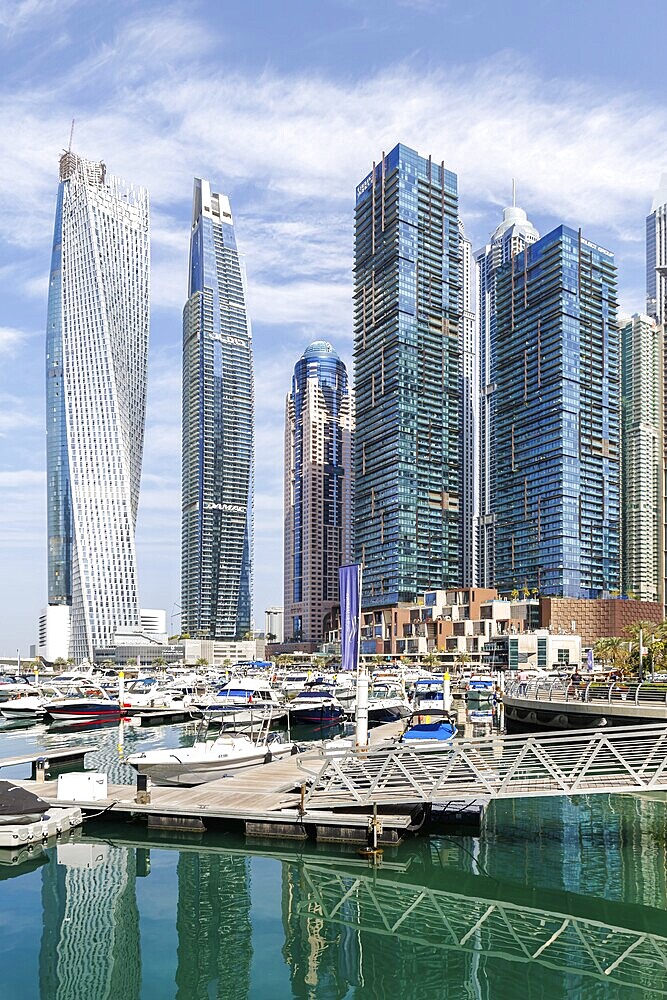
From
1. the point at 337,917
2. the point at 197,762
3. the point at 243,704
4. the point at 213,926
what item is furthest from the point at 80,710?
the point at 337,917

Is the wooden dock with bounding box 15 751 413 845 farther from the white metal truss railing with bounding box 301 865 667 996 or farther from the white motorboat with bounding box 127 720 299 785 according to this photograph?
the white metal truss railing with bounding box 301 865 667 996

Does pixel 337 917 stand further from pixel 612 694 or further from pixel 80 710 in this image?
pixel 80 710

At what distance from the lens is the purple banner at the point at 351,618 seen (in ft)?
146

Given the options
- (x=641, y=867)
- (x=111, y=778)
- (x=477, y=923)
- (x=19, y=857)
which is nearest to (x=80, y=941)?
(x=19, y=857)

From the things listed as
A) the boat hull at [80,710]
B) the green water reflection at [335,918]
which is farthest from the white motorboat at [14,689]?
the green water reflection at [335,918]

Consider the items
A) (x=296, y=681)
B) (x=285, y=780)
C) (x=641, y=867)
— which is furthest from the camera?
(x=296, y=681)

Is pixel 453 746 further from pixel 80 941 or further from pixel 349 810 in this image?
pixel 80 941

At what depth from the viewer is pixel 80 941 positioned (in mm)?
24906

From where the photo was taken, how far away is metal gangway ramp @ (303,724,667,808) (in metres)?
30.0

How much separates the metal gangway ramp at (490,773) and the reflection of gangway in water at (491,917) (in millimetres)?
2616

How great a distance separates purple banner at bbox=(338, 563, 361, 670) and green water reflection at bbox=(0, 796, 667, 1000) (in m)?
11.3

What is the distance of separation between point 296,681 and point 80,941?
118 meters

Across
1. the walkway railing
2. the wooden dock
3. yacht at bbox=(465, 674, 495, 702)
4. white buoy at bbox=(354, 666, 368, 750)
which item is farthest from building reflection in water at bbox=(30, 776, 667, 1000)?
yacht at bbox=(465, 674, 495, 702)

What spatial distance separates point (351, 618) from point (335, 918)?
19.7m
